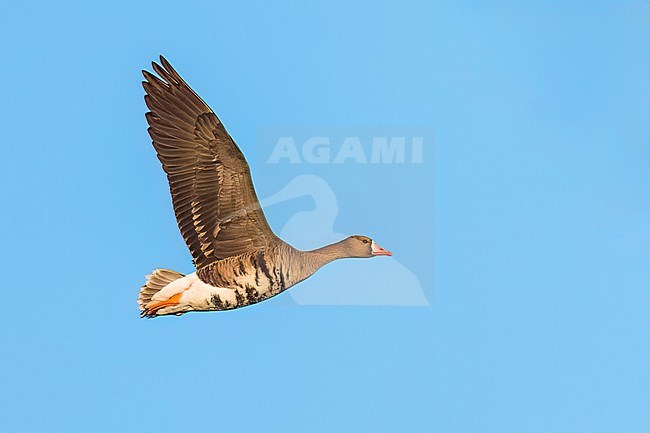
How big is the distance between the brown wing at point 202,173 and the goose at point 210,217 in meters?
0.02

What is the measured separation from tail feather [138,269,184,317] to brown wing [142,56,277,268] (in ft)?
1.86

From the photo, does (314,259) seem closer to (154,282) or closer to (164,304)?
(164,304)

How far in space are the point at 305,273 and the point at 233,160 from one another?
6.91 ft

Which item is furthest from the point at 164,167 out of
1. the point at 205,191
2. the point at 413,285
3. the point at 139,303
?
the point at 413,285

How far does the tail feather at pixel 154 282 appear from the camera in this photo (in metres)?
19.6

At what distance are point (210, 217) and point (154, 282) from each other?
1.47m

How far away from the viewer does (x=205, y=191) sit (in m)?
19.1

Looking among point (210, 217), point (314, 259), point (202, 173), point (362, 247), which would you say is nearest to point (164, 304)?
point (210, 217)

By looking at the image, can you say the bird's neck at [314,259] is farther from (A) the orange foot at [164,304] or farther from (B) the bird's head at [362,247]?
(A) the orange foot at [164,304]

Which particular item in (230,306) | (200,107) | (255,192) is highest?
(200,107)

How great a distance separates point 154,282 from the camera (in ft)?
64.7

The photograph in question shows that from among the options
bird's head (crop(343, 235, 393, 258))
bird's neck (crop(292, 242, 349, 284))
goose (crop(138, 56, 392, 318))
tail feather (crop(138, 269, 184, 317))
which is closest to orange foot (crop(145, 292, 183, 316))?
goose (crop(138, 56, 392, 318))

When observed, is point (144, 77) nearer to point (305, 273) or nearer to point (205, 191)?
point (205, 191)

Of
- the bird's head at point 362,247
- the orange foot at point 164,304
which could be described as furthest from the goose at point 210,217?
the bird's head at point 362,247
